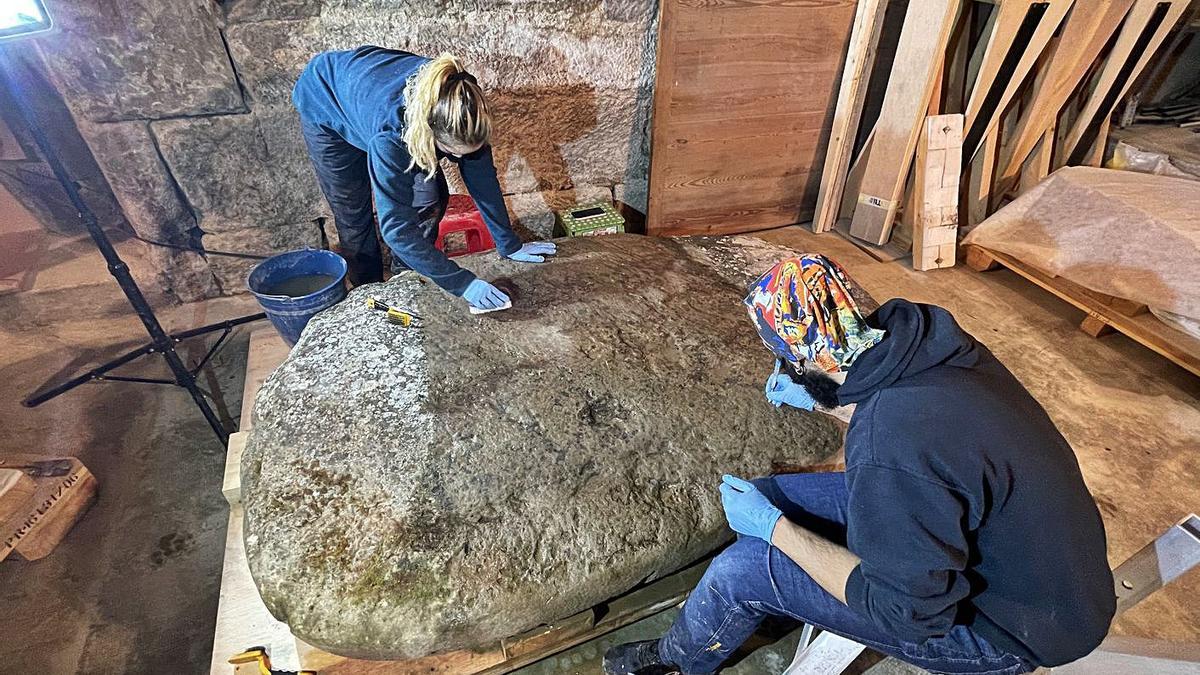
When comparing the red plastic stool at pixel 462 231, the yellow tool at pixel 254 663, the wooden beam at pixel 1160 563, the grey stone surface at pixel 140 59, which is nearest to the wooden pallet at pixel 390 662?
the yellow tool at pixel 254 663

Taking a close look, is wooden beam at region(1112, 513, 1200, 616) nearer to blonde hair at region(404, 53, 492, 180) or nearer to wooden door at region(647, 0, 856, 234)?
blonde hair at region(404, 53, 492, 180)

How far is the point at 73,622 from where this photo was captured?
2193mm

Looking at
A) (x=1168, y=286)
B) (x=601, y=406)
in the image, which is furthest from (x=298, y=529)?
(x=1168, y=286)

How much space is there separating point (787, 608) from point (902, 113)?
3.12 m

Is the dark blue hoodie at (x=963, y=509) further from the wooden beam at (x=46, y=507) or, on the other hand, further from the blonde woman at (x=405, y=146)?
the wooden beam at (x=46, y=507)

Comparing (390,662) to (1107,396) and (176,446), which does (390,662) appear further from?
(1107,396)

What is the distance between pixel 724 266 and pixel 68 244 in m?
4.30

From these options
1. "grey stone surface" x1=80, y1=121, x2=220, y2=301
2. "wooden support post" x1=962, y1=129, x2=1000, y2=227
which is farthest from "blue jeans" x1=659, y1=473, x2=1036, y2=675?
"grey stone surface" x1=80, y1=121, x2=220, y2=301

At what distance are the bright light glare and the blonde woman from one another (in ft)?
2.84

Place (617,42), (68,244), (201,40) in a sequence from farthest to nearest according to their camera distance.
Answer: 1. (68,244)
2. (617,42)
3. (201,40)

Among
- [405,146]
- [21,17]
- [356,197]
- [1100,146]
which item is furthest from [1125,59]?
[21,17]

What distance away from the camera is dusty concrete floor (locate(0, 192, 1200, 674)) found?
85.0 inches

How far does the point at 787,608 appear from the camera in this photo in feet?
5.12

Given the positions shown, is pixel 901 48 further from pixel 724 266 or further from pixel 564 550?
pixel 564 550
